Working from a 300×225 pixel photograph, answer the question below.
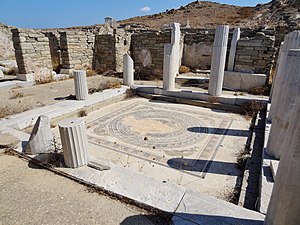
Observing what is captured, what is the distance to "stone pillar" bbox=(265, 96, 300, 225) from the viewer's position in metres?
1.55

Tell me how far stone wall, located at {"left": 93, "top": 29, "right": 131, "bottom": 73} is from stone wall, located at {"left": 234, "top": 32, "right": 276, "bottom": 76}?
18.9ft

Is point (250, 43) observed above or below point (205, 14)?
below

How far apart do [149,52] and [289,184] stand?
30.8ft

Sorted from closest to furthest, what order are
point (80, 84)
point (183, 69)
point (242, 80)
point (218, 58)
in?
point (80, 84), point (218, 58), point (242, 80), point (183, 69)

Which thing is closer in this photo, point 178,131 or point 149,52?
point 178,131

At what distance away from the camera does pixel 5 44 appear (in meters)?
14.8

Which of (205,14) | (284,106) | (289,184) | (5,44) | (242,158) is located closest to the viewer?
(289,184)

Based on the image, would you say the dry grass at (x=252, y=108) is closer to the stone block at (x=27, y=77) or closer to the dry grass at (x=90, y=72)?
the dry grass at (x=90, y=72)

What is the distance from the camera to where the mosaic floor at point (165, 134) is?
12.0ft

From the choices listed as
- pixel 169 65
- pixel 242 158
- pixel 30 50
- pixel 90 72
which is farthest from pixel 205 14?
pixel 242 158

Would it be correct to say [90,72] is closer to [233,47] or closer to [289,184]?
[233,47]

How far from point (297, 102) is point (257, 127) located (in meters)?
3.40

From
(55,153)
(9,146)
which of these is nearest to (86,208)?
(55,153)

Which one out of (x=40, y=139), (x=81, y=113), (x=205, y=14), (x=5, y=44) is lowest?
(x=81, y=113)
